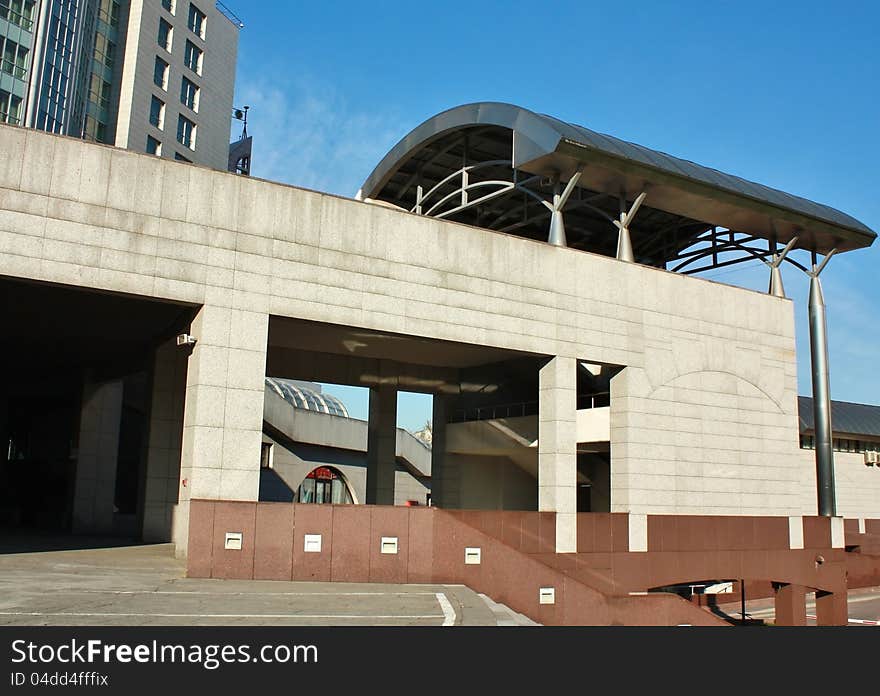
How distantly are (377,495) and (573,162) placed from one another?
48.5 ft

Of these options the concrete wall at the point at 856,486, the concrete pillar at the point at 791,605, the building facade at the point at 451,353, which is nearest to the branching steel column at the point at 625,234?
the building facade at the point at 451,353

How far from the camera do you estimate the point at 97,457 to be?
3441 cm

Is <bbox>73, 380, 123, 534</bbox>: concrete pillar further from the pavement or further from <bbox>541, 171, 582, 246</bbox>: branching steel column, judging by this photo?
<bbox>541, 171, 582, 246</bbox>: branching steel column

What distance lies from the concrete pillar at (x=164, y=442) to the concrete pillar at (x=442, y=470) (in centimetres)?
1137

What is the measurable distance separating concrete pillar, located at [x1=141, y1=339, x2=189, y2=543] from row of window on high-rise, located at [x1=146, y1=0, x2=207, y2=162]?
4057 centimetres

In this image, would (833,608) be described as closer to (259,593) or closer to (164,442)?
(259,593)

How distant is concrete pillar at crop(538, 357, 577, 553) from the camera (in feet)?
82.9

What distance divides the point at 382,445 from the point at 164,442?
9.08 m

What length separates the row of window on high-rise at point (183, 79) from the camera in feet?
216

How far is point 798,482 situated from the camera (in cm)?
A: 3116

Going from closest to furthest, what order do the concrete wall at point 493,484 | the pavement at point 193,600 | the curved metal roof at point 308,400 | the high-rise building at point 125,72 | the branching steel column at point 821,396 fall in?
1. the pavement at point 193,600
2. the branching steel column at point 821,396
3. the concrete wall at point 493,484
4. the high-rise building at point 125,72
5. the curved metal roof at point 308,400

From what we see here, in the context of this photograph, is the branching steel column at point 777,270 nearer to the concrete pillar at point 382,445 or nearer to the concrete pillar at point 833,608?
the concrete pillar at point 833,608

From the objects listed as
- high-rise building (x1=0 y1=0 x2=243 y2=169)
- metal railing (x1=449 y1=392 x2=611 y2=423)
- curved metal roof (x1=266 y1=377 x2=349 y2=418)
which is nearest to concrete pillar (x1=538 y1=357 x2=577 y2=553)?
metal railing (x1=449 y1=392 x2=611 y2=423)
